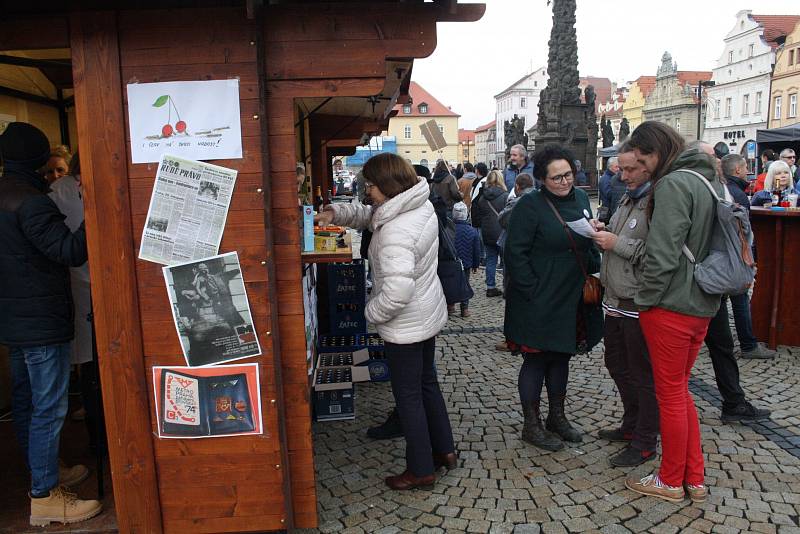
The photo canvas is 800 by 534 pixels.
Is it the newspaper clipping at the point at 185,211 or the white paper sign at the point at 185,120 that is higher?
the white paper sign at the point at 185,120

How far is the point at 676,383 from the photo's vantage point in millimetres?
3316

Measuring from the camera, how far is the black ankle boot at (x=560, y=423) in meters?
4.24

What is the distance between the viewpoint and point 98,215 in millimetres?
2861

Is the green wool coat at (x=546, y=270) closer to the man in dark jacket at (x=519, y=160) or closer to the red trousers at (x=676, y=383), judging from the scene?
the red trousers at (x=676, y=383)

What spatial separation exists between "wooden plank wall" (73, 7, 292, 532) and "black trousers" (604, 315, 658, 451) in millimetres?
2064

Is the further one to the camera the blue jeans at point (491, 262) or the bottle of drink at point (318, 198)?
the blue jeans at point (491, 262)

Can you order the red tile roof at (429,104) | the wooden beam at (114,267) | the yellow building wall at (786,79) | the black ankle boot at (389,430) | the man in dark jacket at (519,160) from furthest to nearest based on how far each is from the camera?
the red tile roof at (429,104)
the yellow building wall at (786,79)
the man in dark jacket at (519,160)
the black ankle boot at (389,430)
the wooden beam at (114,267)

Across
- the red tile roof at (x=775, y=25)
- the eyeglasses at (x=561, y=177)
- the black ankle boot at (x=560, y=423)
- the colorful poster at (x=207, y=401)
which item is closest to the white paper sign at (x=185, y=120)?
the colorful poster at (x=207, y=401)

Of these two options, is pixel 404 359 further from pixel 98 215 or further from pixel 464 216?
pixel 464 216

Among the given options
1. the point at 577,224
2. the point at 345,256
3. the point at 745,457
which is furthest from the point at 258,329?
the point at 745,457

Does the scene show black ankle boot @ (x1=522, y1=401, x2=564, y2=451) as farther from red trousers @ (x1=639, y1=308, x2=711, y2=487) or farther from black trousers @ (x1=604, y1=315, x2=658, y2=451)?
red trousers @ (x1=639, y1=308, x2=711, y2=487)

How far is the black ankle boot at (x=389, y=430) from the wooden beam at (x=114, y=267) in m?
1.63

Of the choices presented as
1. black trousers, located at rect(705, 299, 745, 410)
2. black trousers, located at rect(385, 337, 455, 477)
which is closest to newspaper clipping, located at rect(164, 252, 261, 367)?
black trousers, located at rect(385, 337, 455, 477)

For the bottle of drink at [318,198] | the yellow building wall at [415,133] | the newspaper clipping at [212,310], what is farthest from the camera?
the yellow building wall at [415,133]
